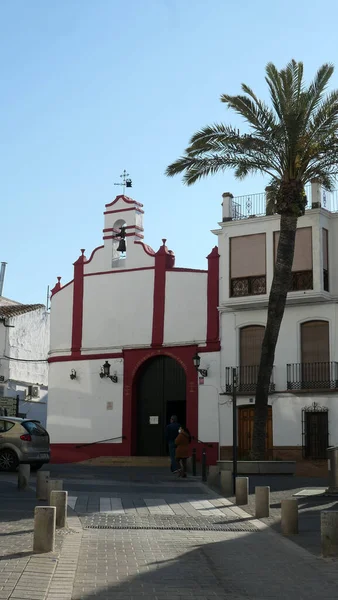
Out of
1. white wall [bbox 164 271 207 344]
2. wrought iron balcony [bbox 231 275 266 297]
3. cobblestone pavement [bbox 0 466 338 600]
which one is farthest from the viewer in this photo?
white wall [bbox 164 271 207 344]

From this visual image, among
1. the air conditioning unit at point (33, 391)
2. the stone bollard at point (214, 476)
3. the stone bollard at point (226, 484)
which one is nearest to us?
the stone bollard at point (226, 484)

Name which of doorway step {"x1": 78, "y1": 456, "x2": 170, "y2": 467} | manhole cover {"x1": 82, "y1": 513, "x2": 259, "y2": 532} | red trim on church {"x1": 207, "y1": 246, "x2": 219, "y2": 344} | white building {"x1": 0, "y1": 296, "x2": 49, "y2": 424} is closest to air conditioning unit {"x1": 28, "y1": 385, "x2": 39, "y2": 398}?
white building {"x1": 0, "y1": 296, "x2": 49, "y2": 424}

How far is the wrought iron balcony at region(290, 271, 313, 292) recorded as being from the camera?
30859 mm

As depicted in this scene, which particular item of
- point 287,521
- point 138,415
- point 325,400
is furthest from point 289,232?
point 287,521

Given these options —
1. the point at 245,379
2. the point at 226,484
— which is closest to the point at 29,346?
the point at 245,379

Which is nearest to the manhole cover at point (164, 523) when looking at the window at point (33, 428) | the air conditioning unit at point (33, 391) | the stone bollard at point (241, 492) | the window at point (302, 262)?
the stone bollard at point (241, 492)

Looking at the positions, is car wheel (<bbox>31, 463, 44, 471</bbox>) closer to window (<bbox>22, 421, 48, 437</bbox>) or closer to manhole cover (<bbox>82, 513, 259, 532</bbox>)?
window (<bbox>22, 421, 48, 437</bbox>)

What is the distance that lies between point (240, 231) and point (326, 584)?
24899mm

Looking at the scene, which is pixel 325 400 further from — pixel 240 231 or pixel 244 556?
pixel 244 556

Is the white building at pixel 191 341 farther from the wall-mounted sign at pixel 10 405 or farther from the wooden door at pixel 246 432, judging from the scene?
the wall-mounted sign at pixel 10 405

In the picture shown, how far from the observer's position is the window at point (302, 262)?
Result: 31000mm

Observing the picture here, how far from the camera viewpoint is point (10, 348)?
42.4 meters

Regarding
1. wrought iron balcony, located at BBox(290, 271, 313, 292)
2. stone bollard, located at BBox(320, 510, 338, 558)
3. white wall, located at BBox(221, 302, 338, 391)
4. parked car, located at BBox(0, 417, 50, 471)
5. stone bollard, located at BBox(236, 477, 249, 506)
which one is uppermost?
wrought iron balcony, located at BBox(290, 271, 313, 292)

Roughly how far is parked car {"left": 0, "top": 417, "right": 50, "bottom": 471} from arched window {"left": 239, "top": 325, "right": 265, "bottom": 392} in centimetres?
1036
